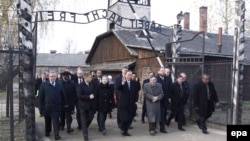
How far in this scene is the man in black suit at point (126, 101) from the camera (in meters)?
11.1

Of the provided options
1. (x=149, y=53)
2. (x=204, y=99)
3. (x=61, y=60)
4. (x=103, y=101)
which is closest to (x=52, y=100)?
(x=103, y=101)

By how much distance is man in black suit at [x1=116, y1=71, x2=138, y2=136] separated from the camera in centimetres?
1110

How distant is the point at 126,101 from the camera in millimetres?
11141

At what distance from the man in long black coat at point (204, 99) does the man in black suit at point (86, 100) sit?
3.40 m

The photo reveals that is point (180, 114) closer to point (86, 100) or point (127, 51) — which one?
point (86, 100)

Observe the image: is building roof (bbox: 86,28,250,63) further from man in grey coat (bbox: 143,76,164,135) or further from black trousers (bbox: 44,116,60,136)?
black trousers (bbox: 44,116,60,136)

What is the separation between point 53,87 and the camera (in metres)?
10.5

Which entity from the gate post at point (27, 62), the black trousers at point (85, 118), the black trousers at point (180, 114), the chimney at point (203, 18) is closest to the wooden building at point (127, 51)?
the black trousers at point (180, 114)

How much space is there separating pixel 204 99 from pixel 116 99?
110 inches

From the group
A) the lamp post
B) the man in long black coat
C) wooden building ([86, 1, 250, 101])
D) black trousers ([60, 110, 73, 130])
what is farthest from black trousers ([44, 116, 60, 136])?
the lamp post

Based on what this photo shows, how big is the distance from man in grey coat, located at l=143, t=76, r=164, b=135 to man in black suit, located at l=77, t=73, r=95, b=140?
5.75 ft

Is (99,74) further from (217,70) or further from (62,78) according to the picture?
(217,70)

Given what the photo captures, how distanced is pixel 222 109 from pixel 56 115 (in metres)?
9.73

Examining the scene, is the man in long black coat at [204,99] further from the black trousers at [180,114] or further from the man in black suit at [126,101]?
the man in black suit at [126,101]
